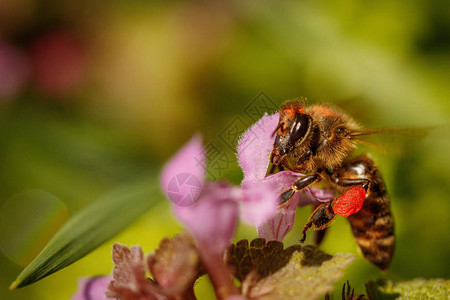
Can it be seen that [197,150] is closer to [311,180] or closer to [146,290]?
[146,290]

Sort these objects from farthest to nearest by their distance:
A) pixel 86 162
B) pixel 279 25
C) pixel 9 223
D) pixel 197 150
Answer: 1. pixel 279 25
2. pixel 86 162
3. pixel 9 223
4. pixel 197 150

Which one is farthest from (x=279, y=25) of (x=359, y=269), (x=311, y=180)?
(x=311, y=180)

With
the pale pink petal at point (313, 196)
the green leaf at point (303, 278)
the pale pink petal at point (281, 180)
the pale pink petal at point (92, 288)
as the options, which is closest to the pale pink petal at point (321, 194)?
the pale pink petal at point (313, 196)

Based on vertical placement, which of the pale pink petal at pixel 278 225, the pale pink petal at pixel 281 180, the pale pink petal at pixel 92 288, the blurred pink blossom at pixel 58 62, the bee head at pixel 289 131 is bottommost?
the pale pink petal at pixel 92 288

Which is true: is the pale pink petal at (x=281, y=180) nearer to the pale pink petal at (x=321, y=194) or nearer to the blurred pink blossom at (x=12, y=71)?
the pale pink petal at (x=321, y=194)

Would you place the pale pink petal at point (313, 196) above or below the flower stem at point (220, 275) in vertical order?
above
